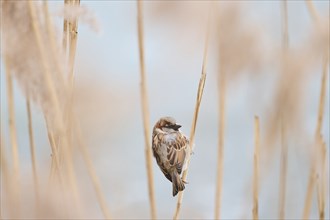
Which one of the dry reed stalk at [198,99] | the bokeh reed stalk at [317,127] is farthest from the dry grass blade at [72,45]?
the bokeh reed stalk at [317,127]

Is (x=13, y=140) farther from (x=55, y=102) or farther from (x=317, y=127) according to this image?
(x=317, y=127)

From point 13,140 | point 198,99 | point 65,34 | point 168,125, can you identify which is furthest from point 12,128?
point 168,125

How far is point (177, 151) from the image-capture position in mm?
1518

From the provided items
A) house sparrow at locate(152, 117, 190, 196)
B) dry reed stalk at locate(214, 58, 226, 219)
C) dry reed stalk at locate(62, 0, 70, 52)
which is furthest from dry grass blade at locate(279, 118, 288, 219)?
dry reed stalk at locate(62, 0, 70, 52)

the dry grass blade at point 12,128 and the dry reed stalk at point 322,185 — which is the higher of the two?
the dry grass blade at point 12,128

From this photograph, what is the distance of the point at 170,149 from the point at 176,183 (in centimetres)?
16

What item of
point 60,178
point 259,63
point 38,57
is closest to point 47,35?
point 38,57

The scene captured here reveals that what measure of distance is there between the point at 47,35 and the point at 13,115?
7.5 inches

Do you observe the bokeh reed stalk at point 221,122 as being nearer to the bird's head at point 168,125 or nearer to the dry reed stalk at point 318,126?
the dry reed stalk at point 318,126

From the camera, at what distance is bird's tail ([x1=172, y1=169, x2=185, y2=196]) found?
1360 mm

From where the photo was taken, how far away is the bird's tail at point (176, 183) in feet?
4.46

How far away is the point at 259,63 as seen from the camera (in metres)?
1.16

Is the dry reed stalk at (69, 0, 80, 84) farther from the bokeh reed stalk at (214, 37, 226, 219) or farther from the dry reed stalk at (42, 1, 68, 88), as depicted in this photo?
the bokeh reed stalk at (214, 37, 226, 219)

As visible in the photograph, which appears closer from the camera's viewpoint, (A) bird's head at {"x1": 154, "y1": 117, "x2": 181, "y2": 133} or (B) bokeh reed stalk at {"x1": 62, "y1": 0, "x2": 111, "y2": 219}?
(B) bokeh reed stalk at {"x1": 62, "y1": 0, "x2": 111, "y2": 219}
